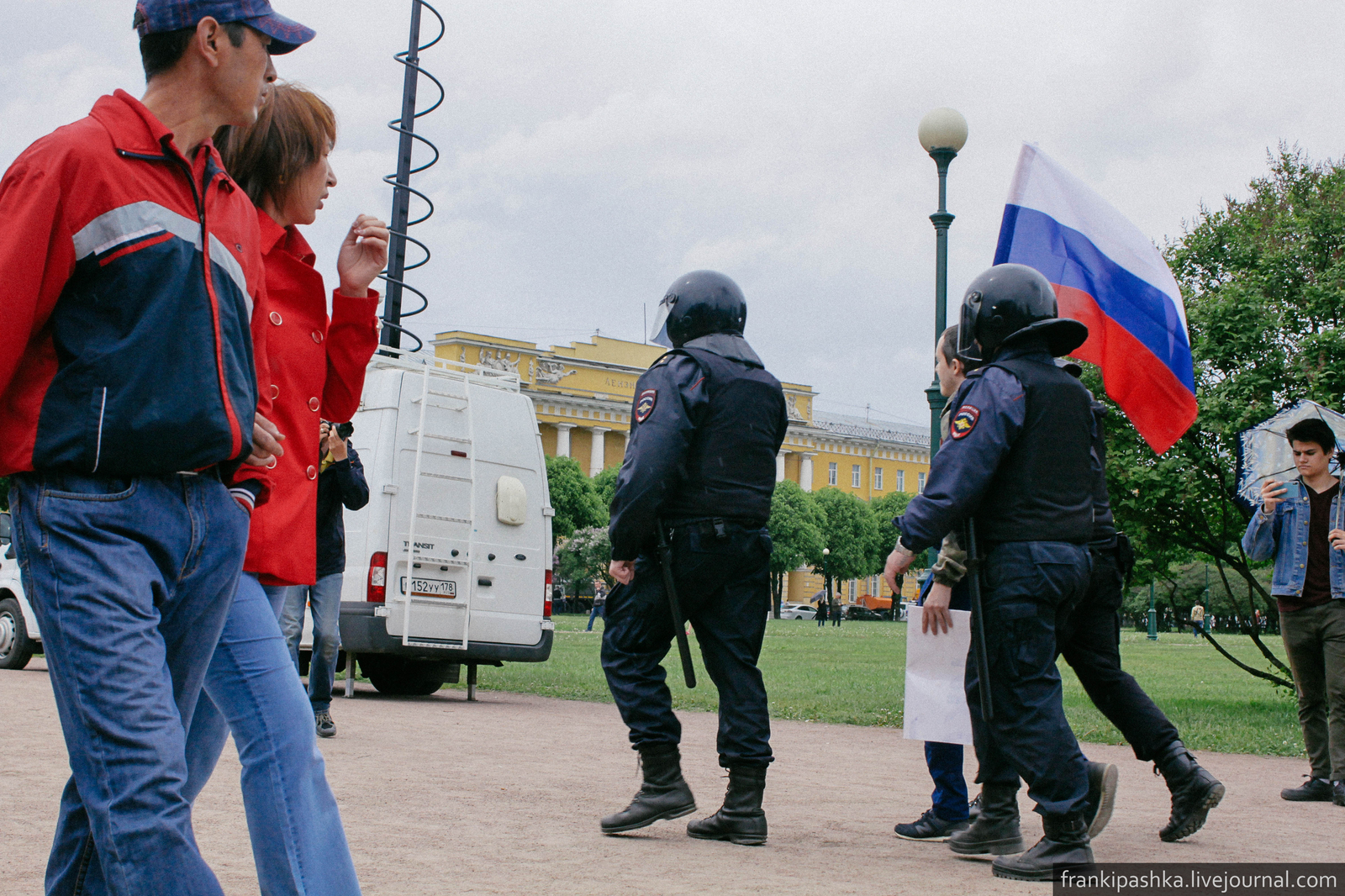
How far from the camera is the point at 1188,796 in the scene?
16.8 feet

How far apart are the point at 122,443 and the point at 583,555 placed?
70.3 meters

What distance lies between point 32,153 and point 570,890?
8.77ft

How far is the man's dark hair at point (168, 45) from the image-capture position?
2430 mm

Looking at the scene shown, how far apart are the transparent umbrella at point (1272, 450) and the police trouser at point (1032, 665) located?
13.1ft

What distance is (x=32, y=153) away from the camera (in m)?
2.21

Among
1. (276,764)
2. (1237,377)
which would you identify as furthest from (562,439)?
(276,764)

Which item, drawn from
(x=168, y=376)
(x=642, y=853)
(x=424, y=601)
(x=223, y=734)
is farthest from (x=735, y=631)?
(x=424, y=601)

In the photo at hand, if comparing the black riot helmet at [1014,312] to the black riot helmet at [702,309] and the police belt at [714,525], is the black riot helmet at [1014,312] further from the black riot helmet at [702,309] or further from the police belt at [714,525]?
the police belt at [714,525]

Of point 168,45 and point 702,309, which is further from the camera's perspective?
point 702,309

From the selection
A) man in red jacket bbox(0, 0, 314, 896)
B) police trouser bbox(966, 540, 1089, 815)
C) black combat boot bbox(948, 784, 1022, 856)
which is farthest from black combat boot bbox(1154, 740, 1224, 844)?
man in red jacket bbox(0, 0, 314, 896)

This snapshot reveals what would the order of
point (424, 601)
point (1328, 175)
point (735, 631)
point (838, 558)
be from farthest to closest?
point (838, 558) < point (1328, 175) < point (424, 601) < point (735, 631)

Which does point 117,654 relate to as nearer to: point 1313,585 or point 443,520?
point 1313,585

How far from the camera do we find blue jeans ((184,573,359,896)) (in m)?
2.55

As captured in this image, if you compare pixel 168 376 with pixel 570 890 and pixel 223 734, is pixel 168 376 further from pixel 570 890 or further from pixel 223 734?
pixel 570 890
